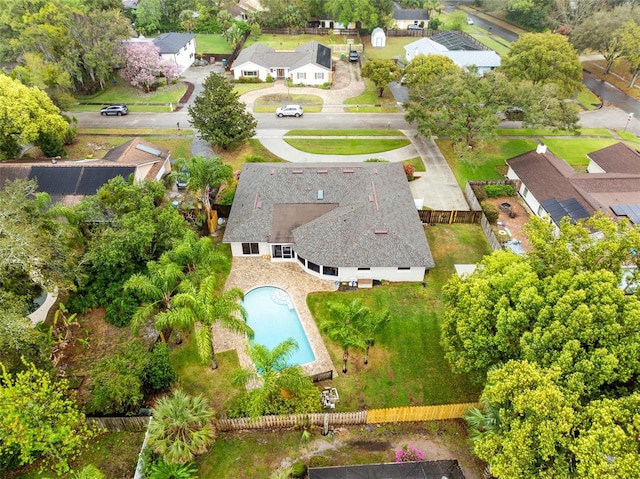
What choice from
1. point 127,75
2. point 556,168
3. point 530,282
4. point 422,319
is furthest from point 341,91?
point 530,282

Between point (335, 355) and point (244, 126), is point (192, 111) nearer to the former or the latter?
point (244, 126)

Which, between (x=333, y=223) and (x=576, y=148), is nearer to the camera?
(x=333, y=223)

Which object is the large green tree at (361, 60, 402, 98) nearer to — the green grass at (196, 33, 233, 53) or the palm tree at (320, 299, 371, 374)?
the green grass at (196, 33, 233, 53)

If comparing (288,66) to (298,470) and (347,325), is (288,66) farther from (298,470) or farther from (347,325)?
(298,470)

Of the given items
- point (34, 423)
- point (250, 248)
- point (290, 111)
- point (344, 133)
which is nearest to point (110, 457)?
point (34, 423)

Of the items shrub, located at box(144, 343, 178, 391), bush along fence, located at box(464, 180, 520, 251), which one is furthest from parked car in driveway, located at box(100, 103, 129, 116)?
bush along fence, located at box(464, 180, 520, 251)

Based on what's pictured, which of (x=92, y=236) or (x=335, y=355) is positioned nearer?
(x=335, y=355)

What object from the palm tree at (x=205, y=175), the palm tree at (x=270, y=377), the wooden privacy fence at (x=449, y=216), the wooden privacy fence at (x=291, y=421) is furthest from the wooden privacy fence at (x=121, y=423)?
the wooden privacy fence at (x=449, y=216)
